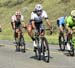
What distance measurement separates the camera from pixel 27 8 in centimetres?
4534

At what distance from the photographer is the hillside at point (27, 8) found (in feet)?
133

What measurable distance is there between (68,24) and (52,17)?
78.6ft

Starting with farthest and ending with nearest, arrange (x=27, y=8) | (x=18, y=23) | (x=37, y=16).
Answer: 1. (x=27, y=8)
2. (x=18, y=23)
3. (x=37, y=16)

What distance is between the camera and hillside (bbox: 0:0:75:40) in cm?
4050

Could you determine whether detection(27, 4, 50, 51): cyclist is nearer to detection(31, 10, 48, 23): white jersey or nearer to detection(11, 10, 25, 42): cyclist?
detection(31, 10, 48, 23): white jersey

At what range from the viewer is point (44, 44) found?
49.5 feet

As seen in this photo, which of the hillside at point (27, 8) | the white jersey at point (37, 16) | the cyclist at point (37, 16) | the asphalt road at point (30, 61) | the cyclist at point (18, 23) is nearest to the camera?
the asphalt road at point (30, 61)

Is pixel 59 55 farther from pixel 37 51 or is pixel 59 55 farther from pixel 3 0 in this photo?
pixel 3 0

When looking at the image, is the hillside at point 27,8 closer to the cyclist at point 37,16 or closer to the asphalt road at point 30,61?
the asphalt road at point 30,61

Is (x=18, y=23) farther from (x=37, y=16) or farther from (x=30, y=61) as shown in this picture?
(x=30, y=61)

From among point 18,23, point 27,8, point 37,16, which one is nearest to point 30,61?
point 37,16

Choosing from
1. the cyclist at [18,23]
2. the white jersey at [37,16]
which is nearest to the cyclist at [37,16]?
the white jersey at [37,16]

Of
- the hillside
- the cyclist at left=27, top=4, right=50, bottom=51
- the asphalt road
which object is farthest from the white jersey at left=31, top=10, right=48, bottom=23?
the hillside

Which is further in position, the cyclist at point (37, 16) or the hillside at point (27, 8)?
the hillside at point (27, 8)
